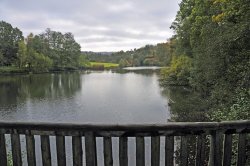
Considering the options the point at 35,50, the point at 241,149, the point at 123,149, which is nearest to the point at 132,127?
the point at 123,149

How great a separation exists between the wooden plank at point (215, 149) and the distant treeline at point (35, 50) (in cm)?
8151

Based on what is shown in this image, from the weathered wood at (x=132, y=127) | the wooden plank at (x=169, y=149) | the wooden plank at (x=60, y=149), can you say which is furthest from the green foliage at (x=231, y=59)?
the wooden plank at (x=60, y=149)

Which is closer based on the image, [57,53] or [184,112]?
[184,112]

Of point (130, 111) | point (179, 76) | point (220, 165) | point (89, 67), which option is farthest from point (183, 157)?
point (89, 67)

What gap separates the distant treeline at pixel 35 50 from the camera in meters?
81.9

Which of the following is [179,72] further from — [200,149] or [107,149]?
[107,149]

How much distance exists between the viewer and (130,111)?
25297mm

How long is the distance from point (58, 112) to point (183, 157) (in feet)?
74.8

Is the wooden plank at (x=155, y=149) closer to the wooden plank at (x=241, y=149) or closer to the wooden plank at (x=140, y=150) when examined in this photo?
the wooden plank at (x=140, y=150)

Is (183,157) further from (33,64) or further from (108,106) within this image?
(33,64)

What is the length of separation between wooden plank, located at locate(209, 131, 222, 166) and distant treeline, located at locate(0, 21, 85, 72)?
267 feet

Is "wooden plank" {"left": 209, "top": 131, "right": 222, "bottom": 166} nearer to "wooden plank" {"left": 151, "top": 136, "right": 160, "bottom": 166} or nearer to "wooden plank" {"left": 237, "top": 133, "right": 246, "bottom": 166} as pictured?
"wooden plank" {"left": 237, "top": 133, "right": 246, "bottom": 166}

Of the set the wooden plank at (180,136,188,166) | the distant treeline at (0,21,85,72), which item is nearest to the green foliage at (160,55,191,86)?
the wooden plank at (180,136,188,166)

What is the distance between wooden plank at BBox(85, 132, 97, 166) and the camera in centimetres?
329
